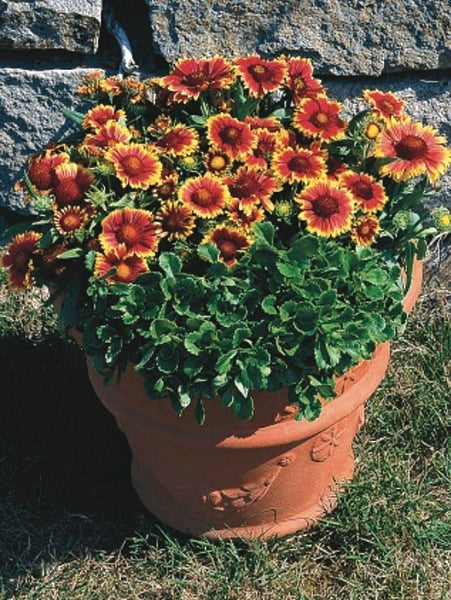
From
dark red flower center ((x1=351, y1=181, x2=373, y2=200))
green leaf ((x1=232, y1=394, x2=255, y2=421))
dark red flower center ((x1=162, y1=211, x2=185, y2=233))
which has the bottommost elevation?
green leaf ((x1=232, y1=394, x2=255, y2=421))

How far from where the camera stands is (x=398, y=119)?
201 centimetres

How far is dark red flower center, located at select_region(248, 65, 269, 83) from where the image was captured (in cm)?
195

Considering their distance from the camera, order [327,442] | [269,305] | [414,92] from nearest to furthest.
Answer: [269,305] → [327,442] → [414,92]

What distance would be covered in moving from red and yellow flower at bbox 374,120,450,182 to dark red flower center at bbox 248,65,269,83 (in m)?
0.26

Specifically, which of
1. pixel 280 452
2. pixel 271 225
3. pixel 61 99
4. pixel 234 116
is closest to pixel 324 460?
pixel 280 452

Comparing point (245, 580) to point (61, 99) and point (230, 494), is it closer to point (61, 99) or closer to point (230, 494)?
point (230, 494)

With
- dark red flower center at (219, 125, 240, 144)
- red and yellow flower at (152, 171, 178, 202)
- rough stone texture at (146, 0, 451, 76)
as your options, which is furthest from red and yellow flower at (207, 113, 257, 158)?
rough stone texture at (146, 0, 451, 76)

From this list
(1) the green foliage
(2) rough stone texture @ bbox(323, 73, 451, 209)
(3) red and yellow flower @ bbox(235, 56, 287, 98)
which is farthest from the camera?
(2) rough stone texture @ bbox(323, 73, 451, 209)

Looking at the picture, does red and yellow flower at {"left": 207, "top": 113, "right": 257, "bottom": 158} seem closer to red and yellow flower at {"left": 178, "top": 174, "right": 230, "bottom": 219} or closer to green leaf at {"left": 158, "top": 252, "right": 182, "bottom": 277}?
red and yellow flower at {"left": 178, "top": 174, "right": 230, "bottom": 219}

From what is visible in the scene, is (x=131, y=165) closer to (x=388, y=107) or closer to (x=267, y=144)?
(x=267, y=144)

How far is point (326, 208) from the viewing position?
1777 mm

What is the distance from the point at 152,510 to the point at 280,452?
414 mm

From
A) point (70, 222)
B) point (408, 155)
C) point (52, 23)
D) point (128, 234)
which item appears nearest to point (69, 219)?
point (70, 222)

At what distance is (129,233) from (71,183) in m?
0.17
